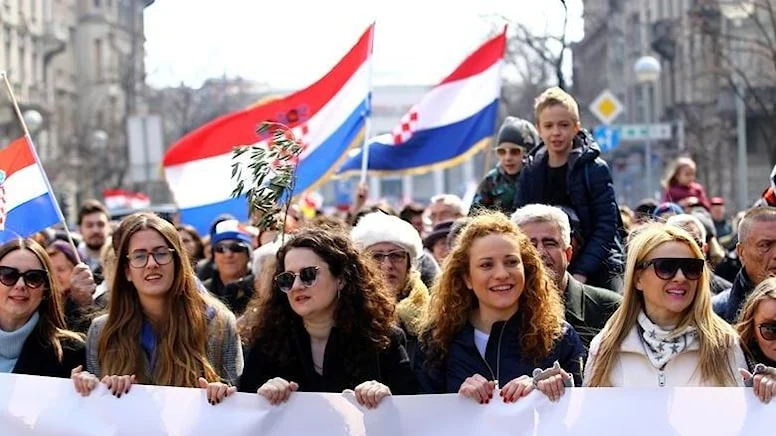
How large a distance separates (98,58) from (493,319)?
7991cm

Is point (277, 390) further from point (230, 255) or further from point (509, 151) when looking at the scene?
point (230, 255)

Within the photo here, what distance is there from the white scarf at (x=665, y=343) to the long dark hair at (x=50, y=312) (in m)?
2.44

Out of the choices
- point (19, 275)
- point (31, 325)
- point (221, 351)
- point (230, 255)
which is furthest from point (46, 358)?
point (230, 255)

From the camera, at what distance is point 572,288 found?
22.9 feet

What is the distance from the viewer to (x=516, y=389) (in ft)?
18.0

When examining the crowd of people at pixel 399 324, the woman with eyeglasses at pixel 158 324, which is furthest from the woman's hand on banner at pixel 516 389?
the woman with eyeglasses at pixel 158 324

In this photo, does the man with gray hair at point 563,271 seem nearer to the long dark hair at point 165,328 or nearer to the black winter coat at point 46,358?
the long dark hair at point 165,328

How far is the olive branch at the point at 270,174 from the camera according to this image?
698cm

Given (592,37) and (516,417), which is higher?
(592,37)

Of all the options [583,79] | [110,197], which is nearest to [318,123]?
[110,197]

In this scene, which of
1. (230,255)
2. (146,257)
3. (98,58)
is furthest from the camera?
(98,58)

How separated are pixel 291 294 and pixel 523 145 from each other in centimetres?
377

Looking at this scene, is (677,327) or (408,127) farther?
(408,127)

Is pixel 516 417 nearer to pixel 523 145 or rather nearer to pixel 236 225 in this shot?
pixel 523 145
